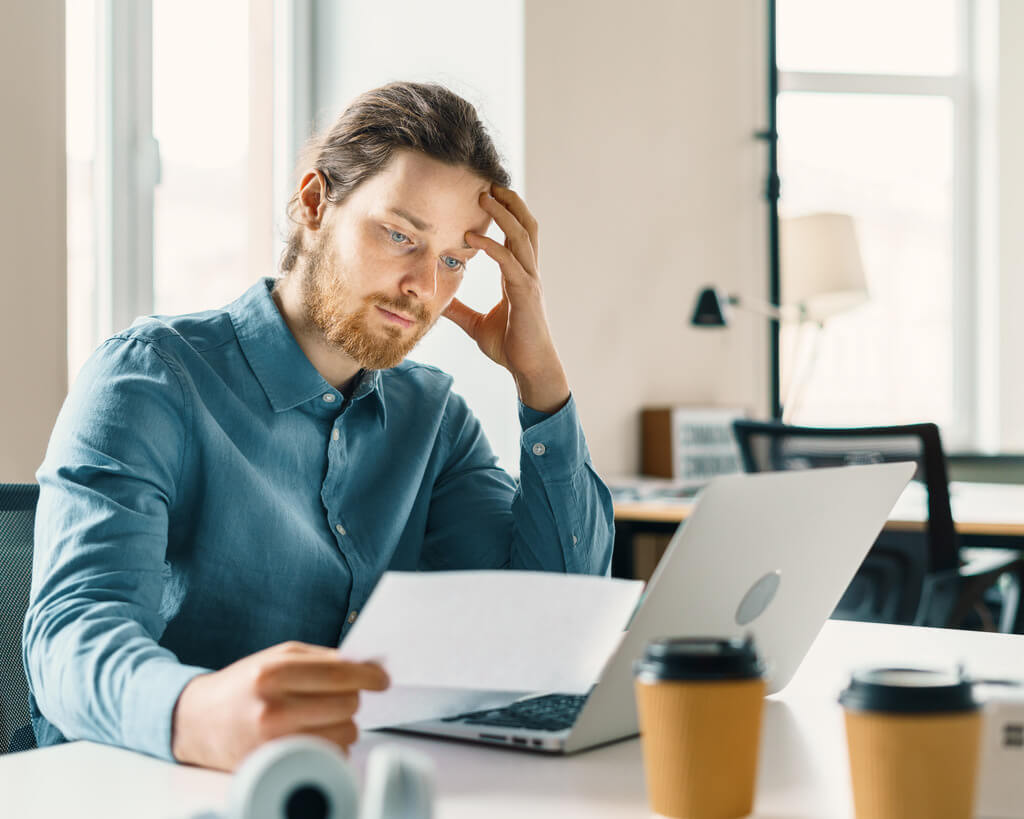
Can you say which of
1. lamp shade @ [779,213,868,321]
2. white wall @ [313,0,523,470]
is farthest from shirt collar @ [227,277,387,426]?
lamp shade @ [779,213,868,321]

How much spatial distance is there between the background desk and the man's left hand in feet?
3.16

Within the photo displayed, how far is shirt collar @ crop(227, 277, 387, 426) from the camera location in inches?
51.8

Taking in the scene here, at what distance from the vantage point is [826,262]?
12.7 ft

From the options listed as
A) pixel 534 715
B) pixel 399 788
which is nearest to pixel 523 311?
pixel 534 715

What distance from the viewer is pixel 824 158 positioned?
465cm

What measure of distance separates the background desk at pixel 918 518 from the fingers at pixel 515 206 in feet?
3.29

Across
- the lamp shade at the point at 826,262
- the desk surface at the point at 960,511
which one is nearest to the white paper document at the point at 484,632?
the desk surface at the point at 960,511

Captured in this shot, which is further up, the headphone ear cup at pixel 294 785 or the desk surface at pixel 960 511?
the headphone ear cup at pixel 294 785

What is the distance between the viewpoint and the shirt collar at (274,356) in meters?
1.31

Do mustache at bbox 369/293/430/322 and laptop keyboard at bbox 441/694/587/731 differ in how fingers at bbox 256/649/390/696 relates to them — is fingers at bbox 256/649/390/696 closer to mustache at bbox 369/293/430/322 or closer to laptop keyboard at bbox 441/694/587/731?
laptop keyboard at bbox 441/694/587/731

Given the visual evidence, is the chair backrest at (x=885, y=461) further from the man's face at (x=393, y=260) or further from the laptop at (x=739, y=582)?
the laptop at (x=739, y=582)

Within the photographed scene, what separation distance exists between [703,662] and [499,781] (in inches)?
8.6

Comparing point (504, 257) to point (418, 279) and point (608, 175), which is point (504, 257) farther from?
point (608, 175)

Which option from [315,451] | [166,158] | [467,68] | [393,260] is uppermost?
[467,68]
